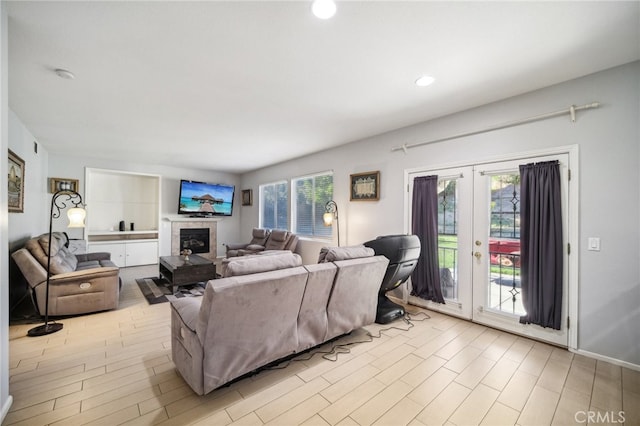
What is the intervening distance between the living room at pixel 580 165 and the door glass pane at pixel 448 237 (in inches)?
13.8

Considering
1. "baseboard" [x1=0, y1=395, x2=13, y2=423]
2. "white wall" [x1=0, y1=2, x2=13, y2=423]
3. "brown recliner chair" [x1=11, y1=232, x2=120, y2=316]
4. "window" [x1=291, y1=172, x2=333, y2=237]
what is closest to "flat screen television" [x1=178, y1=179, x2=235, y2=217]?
"window" [x1=291, y1=172, x2=333, y2=237]

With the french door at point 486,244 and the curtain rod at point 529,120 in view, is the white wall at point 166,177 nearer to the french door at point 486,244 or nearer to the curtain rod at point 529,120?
the curtain rod at point 529,120

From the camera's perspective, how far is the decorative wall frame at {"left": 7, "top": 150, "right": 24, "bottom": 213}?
3.34 m

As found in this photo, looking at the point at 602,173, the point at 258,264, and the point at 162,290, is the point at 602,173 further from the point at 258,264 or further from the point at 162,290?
the point at 162,290

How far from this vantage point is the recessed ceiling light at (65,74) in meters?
2.46

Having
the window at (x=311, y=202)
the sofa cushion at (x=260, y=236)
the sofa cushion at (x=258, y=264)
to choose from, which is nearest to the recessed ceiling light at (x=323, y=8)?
Answer: the sofa cushion at (x=258, y=264)

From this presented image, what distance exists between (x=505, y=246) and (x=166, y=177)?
7.70 meters

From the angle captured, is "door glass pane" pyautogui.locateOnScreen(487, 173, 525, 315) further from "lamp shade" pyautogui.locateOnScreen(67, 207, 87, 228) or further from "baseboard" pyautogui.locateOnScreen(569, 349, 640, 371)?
"lamp shade" pyautogui.locateOnScreen(67, 207, 87, 228)

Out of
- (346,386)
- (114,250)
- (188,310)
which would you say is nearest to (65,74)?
(188,310)

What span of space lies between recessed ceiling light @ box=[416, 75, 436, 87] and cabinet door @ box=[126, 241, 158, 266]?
7188mm

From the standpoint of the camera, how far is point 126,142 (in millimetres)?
4922

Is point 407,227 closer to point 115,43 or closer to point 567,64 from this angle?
point 567,64

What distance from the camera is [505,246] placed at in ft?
10.2

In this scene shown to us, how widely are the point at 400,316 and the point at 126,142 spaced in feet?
18.2
